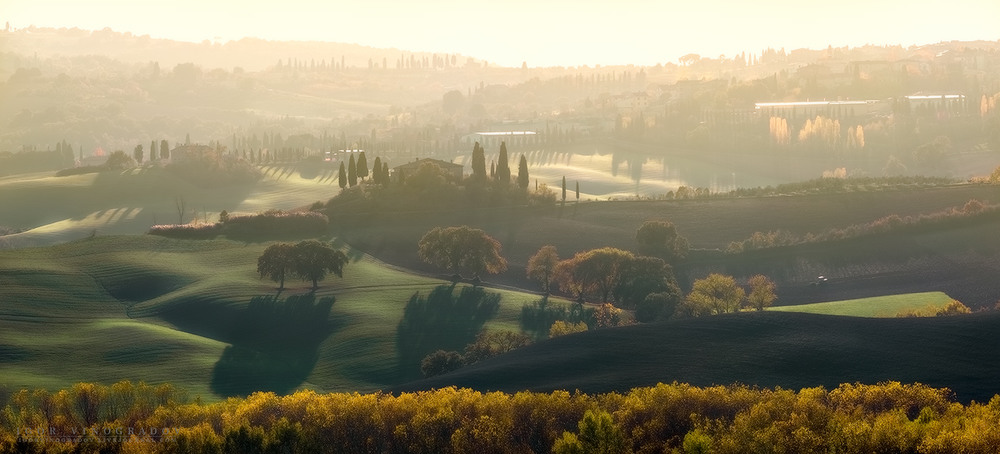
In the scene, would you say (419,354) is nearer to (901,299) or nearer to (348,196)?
(901,299)

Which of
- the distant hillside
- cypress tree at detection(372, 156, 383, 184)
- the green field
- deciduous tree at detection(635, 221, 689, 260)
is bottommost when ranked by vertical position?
the green field

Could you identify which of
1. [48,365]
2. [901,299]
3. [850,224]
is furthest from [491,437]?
[850,224]

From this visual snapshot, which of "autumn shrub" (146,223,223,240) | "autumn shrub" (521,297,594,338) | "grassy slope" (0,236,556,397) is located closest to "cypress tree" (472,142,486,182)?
"autumn shrub" (146,223,223,240)

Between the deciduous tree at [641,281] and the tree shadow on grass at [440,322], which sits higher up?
the deciduous tree at [641,281]

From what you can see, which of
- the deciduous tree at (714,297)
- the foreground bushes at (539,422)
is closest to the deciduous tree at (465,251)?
the deciduous tree at (714,297)

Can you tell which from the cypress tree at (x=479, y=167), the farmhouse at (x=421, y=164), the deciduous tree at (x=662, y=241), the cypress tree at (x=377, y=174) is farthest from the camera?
the farmhouse at (x=421, y=164)

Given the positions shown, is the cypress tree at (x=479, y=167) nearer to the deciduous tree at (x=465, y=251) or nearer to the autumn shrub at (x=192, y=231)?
the autumn shrub at (x=192, y=231)

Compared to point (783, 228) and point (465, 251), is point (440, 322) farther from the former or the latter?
point (783, 228)

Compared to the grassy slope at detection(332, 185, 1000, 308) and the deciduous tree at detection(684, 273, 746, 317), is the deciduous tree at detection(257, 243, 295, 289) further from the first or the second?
the deciduous tree at detection(684, 273, 746, 317)
